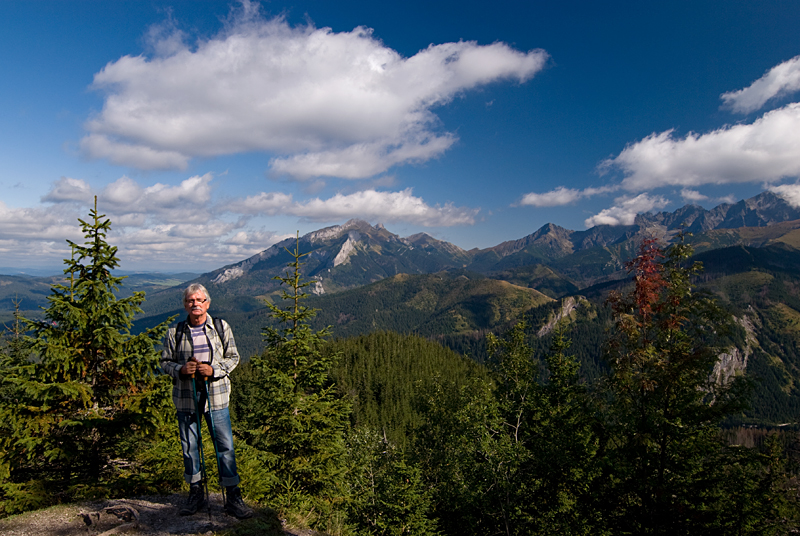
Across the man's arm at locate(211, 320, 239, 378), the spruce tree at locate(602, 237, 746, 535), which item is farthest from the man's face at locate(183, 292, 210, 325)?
the spruce tree at locate(602, 237, 746, 535)

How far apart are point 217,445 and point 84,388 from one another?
547 cm

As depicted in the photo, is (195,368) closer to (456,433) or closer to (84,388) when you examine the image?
(84,388)

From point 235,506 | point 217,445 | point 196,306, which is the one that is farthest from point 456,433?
point 196,306

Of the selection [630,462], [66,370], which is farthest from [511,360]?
[66,370]

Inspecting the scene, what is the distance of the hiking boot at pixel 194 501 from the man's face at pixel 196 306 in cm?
328

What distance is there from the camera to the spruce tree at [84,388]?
9.02 meters

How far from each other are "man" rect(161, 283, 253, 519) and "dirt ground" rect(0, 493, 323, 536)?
0.32m

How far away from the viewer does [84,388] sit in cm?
952

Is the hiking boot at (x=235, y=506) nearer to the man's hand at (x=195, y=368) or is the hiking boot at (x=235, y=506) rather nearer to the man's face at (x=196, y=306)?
the man's hand at (x=195, y=368)

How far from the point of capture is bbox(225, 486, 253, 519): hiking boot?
23.2 feet

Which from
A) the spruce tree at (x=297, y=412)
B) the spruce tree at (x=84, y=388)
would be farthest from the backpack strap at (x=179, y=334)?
the spruce tree at (x=297, y=412)

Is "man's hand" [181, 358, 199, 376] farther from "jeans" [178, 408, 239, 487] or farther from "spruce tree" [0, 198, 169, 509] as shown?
"spruce tree" [0, 198, 169, 509]

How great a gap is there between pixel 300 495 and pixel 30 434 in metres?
7.16

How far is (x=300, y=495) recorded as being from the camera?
11203 millimetres
